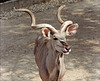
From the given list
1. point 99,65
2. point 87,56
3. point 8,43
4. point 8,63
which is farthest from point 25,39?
point 99,65

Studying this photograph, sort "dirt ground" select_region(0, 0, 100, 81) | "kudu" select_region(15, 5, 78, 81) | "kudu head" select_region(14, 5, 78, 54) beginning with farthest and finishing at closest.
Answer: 1. "dirt ground" select_region(0, 0, 100, 81)
2. "kudu" select_region(15, 5, 78, 81)
3. "kudu head" select_region(14, 5, 78, 54)

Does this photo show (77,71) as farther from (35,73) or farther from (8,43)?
(8,43)

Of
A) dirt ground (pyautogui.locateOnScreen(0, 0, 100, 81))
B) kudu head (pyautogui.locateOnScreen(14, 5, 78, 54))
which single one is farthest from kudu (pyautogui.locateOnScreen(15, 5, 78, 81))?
dirt ground (pyautogui.locateOnScreen(0, 0, 100, 81))

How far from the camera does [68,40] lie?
384 inches

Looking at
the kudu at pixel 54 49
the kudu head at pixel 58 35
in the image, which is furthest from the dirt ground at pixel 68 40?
the kudu head at pixel 58 35

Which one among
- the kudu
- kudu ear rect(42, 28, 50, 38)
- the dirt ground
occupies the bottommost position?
the dirt ground

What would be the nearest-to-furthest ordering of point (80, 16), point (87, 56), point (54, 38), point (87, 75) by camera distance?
point (54, 38), point (87, 75), point (87, 56), point (80, 16)

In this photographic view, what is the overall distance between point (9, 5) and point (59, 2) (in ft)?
9.00

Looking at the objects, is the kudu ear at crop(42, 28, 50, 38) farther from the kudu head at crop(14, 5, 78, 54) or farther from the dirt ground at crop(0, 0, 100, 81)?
the dirt ground at crop(0, 0, 100, 81)

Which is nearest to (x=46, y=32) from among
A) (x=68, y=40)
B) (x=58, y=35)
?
(x=58, y=35)

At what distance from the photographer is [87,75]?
24.2ft

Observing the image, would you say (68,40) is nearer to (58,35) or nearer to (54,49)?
(54,49)

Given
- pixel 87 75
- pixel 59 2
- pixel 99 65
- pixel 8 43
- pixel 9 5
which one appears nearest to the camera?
pixel 87 75

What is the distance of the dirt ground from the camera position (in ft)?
24.7
